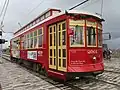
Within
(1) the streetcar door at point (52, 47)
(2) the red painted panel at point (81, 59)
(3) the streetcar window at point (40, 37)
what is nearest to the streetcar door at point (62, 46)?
(2) the red painted panel at point (81, 59)

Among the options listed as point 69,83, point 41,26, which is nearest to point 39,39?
point 41,26

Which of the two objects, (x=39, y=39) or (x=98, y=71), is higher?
(x=39, y=39)

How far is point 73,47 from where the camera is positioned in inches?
436

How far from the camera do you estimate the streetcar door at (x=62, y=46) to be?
11289 mm

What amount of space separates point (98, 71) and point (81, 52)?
1.34m

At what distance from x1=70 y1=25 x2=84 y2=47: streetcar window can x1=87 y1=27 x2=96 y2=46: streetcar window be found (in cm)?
33

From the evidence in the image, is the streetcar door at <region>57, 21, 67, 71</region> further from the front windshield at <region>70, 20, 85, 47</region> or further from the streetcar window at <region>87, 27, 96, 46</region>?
the streetcar window at <region>87, 27, 96, 46</region>

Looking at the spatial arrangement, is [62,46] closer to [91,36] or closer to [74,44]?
[74,44]

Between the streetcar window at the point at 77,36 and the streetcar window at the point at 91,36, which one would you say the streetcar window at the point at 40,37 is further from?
the streetcar window at the point at 91,36

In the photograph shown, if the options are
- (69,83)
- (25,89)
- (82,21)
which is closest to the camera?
(25,89)

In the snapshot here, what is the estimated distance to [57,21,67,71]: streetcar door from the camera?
1129 cm

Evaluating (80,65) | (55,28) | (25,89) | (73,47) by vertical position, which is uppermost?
(55,28)

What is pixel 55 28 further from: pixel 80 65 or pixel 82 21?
pixel 80 65

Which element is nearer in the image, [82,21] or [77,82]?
[82,21]
